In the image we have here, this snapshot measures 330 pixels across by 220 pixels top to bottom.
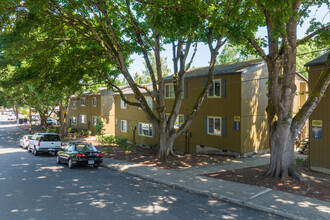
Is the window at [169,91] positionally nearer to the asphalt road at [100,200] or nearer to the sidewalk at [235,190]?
the sidewalk at [235,190]

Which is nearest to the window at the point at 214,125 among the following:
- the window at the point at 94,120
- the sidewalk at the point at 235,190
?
the sidewalk at the point at 235,190

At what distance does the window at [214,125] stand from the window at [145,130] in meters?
7.23

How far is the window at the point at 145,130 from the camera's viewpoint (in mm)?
25203

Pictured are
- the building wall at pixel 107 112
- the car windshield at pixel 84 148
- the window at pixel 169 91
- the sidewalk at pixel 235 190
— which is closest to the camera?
the sidewalk at pixel 235 190

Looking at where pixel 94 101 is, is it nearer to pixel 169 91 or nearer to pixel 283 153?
pixel 169 91

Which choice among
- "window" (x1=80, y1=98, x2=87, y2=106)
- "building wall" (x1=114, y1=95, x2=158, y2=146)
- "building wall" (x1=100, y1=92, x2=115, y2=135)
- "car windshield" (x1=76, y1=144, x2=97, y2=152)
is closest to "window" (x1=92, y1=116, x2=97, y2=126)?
"building wall" (x1=100, y1=92, x2=115, y2=135)

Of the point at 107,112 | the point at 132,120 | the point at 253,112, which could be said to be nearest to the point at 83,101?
the point at 107,112

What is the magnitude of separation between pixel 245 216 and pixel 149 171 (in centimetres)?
683

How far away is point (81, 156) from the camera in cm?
1448

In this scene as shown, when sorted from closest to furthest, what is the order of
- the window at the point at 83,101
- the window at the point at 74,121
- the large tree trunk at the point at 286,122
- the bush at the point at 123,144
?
the large tree trunk at the point at 286,122 < the bush at the point at 123,144 < the window at the point at 83,101 < the window at the point at 74,121

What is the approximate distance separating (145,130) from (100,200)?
677 inches

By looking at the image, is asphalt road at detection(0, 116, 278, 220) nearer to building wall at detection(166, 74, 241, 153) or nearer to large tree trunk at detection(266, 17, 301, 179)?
large tree trunk at detection(266, 17, 301, 179)

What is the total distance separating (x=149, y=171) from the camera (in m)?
13.5

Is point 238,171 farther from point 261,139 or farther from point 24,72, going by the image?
point 24,72
